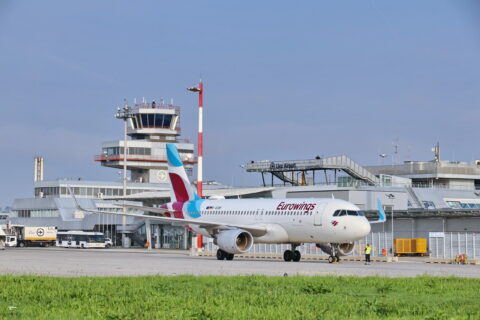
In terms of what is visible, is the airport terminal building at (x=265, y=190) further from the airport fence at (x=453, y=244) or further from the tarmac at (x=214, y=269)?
the tarmac at (x=214, y=269)

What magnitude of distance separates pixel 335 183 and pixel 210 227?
4089 cm

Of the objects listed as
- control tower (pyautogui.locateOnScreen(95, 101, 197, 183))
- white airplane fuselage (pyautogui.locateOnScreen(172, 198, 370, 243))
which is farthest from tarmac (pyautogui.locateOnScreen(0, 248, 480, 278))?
control tower (pyautogui.locateOnScreen(95, 101, 197, 183))

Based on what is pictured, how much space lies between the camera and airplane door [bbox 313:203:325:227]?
5119 cm

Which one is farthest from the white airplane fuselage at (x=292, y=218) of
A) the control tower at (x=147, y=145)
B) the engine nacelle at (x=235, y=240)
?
the control tower at (x=147, y=145)

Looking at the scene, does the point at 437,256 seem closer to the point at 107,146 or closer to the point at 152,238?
the point at 152,238

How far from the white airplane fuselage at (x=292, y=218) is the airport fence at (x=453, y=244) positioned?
15618 mm

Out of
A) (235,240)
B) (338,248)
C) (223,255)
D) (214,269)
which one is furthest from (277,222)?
(214,269)

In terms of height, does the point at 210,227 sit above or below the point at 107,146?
below

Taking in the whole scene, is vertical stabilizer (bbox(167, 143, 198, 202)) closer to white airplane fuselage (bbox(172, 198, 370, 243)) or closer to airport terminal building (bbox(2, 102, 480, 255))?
white airplane fuselage (bbox(172, 198, 370, 243))

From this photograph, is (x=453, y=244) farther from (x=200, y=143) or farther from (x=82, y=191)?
(x=82, y=191)

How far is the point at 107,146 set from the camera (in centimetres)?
13775

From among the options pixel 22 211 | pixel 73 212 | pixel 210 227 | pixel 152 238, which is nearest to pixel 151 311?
pixel 210 227

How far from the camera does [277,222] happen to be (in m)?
54.5

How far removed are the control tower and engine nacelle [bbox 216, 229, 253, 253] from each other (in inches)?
3171
